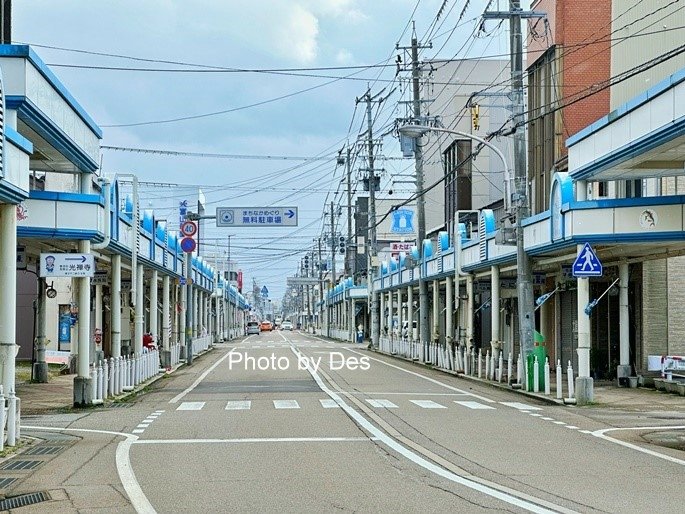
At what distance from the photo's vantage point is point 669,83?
18109mm

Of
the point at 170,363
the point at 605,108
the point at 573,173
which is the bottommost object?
the point at 170,363

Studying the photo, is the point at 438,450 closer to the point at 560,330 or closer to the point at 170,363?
the point at 560,330

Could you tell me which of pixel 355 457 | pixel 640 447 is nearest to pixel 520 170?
pixel 640 447

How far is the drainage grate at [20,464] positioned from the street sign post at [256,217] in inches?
1399

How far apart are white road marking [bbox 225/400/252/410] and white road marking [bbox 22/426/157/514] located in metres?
4.77

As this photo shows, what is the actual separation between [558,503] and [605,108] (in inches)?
1239

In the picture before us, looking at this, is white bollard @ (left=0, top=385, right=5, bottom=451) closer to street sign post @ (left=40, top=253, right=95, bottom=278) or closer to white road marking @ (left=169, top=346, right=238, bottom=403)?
street sign post @ (left=40, top=253, right=95, bottom=278)

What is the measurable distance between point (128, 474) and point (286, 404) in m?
11.3

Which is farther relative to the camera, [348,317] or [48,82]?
[348,317]

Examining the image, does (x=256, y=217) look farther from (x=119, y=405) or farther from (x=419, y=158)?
(x=119, y=405)

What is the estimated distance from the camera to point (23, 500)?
A: 37.4ft

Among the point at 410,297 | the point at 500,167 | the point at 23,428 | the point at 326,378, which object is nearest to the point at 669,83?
the point at 23,428

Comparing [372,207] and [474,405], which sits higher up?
[372,207]

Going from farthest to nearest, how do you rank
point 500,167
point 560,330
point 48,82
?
point 500,167, point 560,330, point 48,82
